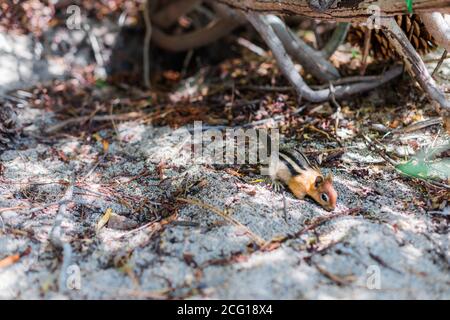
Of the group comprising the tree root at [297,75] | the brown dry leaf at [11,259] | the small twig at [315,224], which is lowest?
the brown dry leaf at [11,259]

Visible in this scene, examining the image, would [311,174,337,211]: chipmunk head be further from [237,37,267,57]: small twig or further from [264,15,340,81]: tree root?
[237,37,267,57]: small twig

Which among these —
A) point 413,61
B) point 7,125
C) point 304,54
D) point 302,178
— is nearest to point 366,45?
point 304,54

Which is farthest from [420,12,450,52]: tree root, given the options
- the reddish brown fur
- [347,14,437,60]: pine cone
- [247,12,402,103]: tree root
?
the reddish brown fur

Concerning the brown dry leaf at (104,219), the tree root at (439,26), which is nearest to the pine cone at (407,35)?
the tree root at (439,26)

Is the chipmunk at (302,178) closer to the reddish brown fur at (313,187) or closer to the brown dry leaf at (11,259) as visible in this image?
the reddish brown fur at (313,187)

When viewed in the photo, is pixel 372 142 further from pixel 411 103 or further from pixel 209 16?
pixel 209 16

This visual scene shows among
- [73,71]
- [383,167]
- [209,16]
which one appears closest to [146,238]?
[383,167]

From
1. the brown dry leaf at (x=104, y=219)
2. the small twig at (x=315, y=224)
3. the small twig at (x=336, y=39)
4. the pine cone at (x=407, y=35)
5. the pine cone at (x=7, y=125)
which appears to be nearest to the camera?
the small twig at (x=315, y=224)
